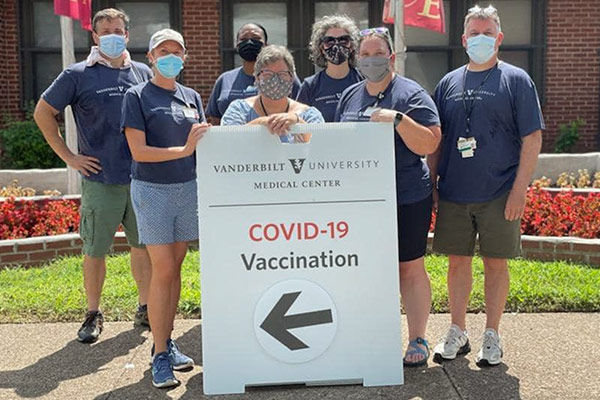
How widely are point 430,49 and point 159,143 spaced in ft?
27.7

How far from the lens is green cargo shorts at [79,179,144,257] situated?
4938 mm

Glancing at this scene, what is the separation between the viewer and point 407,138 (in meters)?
3.92

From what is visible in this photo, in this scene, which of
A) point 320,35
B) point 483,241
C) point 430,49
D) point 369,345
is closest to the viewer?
point 369,345

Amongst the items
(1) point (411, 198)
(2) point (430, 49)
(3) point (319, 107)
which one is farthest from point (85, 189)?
(2) point (430, 49)

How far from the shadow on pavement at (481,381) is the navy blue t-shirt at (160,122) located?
1.93 meters

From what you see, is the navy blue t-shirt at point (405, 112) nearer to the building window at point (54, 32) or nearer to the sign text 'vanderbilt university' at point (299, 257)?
the sign text 'vanderbilt university' at point (299, 257)

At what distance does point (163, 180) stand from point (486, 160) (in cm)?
187

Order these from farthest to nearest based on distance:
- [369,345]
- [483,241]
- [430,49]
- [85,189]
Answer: [430,49] < [85,189] < [483,241] < [369,345]

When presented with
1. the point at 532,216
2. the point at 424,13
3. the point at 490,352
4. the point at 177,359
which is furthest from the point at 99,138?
the point at 424,13

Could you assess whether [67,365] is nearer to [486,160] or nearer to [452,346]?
[452,346]

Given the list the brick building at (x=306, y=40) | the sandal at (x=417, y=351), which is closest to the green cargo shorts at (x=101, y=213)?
the sandal at (x=417, y=351)

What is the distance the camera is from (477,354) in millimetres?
4426

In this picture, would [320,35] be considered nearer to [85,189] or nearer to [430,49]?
[85,189]

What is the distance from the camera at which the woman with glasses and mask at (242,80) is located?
17.0 feet
